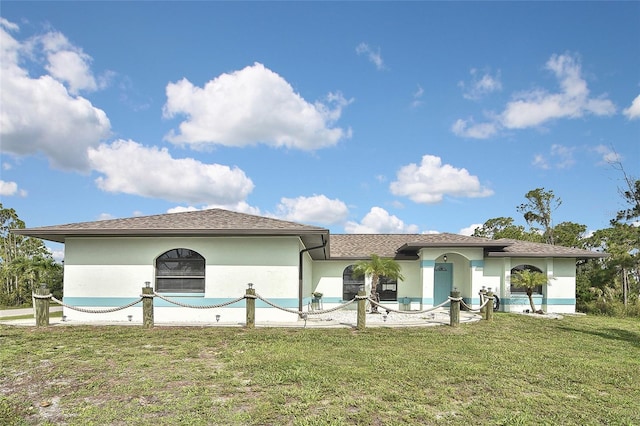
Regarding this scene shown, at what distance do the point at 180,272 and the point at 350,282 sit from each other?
948 centimetres

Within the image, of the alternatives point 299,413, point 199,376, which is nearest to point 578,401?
point 299,413

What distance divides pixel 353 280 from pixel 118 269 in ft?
36.4

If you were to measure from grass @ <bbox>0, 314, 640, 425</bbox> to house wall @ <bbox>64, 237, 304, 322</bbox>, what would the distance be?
8.04 ft

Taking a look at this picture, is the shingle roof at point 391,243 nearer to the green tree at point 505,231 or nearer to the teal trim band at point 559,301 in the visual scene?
the teal trim band at point 559,301

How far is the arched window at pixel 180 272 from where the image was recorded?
1369cm

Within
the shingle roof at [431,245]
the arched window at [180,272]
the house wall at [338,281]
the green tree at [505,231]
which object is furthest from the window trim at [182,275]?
the green tree at [505,231]

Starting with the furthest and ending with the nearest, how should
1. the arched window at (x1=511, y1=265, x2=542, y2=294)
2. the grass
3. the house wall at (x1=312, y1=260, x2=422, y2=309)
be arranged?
the house wall at (x1=312, y1=260, x2=422, y2=309) → the arched window at (x1=511, y1=265, x2=542, y2=294) → the grass

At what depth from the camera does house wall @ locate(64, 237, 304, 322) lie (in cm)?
1342

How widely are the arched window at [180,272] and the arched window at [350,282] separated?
28.8 feet

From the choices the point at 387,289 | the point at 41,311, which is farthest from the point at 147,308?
the point at 387,289

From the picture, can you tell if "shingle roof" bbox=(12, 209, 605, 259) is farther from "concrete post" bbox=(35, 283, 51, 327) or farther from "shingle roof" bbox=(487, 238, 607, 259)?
"concrete post" bbox=(35, 283, 51, 327)

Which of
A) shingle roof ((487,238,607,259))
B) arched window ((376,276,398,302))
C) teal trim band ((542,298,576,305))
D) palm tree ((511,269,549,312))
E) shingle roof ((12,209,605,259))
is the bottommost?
teal trim band ((542,298,576,305))

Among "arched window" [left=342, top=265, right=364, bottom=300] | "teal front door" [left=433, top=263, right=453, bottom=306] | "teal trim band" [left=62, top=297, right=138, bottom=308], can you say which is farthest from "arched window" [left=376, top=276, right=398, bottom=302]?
"teal trim band" [left=62, top=297, right=138, bottom=308]

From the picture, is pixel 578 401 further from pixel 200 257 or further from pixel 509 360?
pixel 200 257
